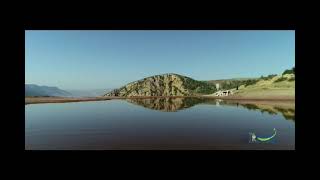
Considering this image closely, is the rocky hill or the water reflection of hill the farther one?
the rocky hill

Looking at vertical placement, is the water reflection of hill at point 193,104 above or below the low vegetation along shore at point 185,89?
below

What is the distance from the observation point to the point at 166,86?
7.32 meters

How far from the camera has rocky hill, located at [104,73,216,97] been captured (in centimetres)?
709

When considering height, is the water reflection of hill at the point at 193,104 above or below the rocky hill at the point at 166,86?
below

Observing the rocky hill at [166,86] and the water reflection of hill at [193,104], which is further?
the rocky hill at [166,86]

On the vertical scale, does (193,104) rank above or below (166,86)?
below

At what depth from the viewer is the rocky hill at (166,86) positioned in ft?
23.2
